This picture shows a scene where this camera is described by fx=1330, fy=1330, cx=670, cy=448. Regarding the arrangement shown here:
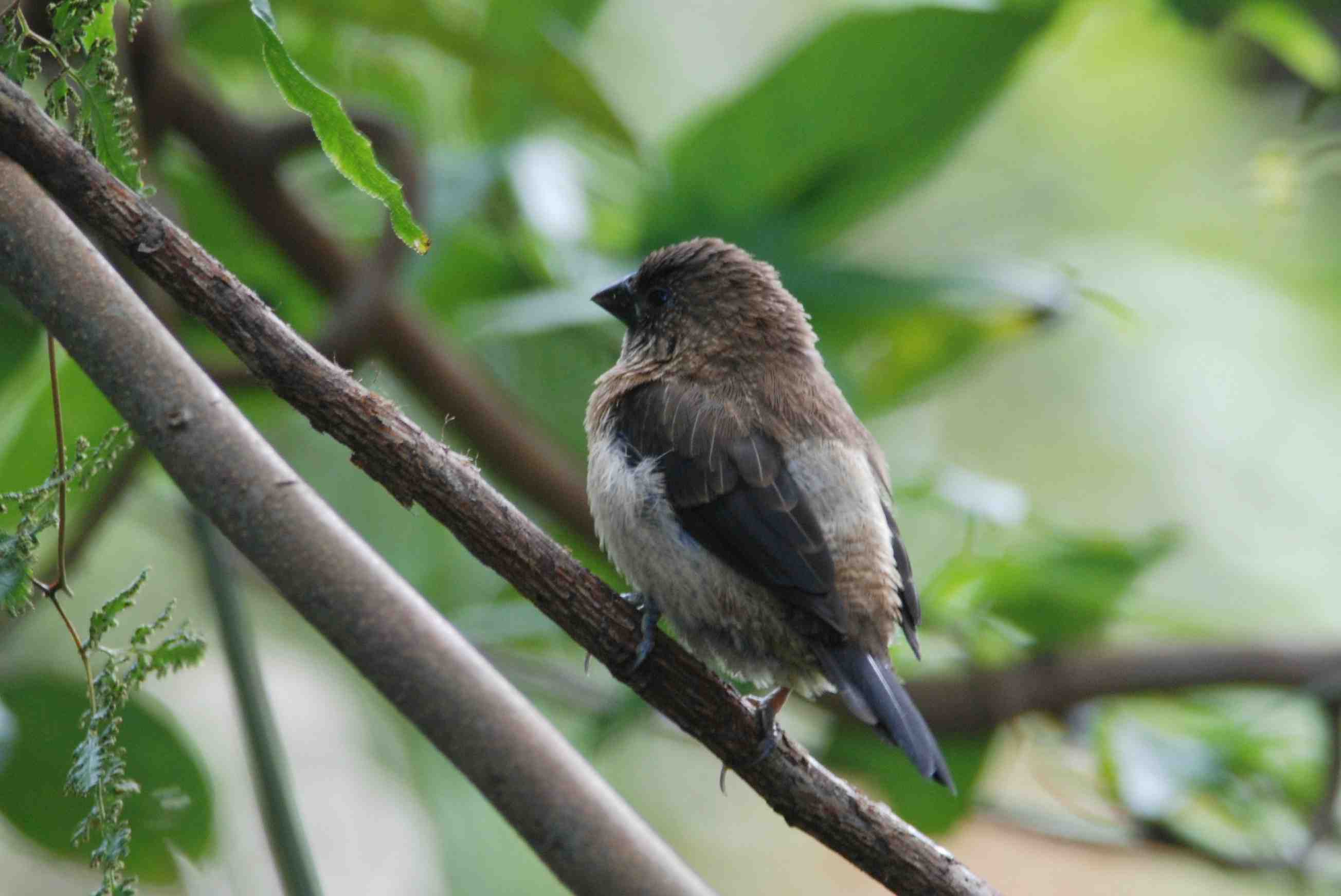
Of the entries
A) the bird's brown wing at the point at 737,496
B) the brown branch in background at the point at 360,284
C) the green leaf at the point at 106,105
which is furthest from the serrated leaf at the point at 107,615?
the brown branch in background at the point at 360,284

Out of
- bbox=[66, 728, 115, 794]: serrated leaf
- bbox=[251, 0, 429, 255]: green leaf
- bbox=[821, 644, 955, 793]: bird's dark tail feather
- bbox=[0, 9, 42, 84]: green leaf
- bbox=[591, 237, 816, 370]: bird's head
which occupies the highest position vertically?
bbox=[0, 9, 42, 84]: green leaf

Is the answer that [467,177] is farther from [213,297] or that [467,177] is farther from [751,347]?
[213,297]

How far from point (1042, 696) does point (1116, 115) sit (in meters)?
2.58

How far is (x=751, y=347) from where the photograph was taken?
281 cm

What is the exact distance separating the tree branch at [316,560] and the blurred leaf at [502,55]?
7.41ft

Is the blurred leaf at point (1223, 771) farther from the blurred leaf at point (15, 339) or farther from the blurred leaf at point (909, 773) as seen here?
the blurred leaf at point (15, 339)

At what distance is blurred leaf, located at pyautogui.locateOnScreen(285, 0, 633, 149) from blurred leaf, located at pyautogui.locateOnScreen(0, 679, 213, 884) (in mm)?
1926

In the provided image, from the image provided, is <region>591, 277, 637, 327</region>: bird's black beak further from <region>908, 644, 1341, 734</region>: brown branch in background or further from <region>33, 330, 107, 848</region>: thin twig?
<region>33, 330, 107, 848</region>: thin twig

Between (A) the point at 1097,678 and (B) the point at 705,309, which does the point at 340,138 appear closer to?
(B) the point at 705,309

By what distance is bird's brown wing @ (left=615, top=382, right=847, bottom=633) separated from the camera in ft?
7.45

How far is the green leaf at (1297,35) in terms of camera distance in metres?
3.41

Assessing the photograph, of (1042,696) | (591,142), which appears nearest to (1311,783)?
(1042,696)

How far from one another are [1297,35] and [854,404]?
1.50 metres

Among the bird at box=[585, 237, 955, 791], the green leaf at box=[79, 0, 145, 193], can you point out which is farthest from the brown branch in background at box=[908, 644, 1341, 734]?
the green leaf at box=[79, 0, 145, 193]
